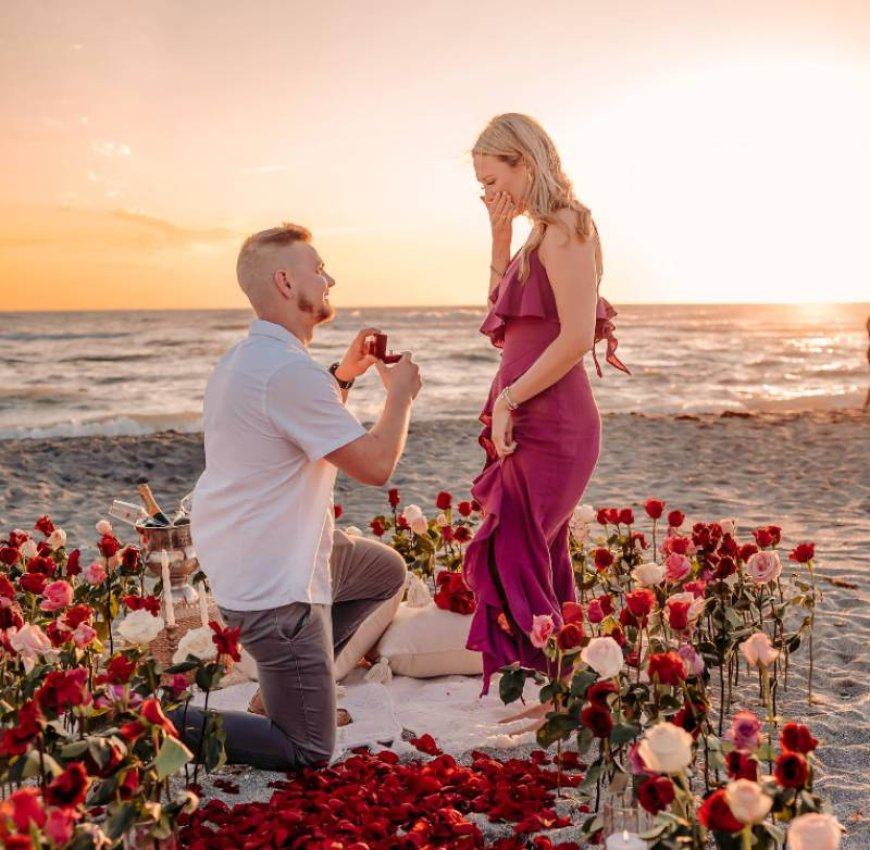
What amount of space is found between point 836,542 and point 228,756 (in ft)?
15.9

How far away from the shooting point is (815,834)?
1.69 meters

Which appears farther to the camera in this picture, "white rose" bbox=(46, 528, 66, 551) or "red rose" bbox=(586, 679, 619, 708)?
"white rose" bbox=(46, 528, 66, 551)

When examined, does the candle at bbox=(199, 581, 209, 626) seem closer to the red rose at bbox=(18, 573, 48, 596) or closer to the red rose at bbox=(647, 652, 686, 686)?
the red rose at bbox=(18, 573, 48, 596)

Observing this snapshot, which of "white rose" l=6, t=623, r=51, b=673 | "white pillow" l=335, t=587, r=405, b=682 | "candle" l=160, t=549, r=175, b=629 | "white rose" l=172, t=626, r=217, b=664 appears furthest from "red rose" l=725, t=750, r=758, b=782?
"candle" l=160, t=549, r=175, b=629

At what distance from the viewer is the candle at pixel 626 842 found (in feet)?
6.98

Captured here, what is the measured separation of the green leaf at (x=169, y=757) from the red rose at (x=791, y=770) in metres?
1.27

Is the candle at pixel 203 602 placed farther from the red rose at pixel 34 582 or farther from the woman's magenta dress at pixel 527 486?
the woman's magenta dress at pixel 527 486

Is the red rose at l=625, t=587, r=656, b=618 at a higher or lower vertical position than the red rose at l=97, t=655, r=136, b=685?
higher

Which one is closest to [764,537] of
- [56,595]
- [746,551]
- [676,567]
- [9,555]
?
[746,551]

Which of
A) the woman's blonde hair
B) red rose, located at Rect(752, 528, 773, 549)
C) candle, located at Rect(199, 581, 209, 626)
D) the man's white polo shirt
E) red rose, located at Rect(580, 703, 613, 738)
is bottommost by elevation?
candle, located at Rect(199, 581, 209, 626)

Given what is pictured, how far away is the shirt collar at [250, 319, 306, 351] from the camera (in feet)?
10.7

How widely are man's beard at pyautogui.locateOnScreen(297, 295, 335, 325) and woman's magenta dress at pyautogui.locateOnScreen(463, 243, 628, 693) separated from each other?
2.24 ft

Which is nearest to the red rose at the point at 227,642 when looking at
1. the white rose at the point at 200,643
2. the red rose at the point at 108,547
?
the white rose at the point at 200,643

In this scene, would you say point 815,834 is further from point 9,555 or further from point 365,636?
point 9,555
